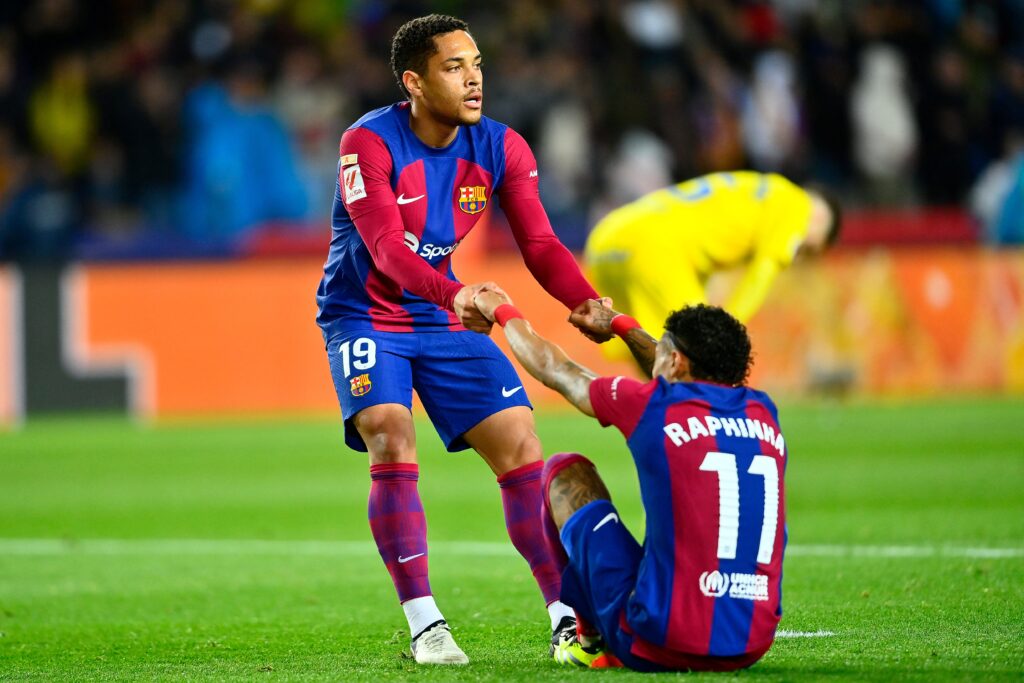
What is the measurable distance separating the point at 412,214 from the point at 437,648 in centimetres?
153

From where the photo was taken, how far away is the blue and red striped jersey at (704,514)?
4.66 meters

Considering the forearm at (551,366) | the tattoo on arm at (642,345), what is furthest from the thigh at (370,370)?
the tattoo on arm at (642,345)

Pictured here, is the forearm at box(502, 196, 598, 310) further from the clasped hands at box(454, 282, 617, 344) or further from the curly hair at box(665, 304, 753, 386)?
the curly hair at box(665, 304, 753, 386)

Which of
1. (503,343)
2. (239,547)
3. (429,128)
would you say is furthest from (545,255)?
(503,343)

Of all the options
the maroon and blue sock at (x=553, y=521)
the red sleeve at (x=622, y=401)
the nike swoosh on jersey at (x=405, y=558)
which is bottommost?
the nike swoosh on jersey at (x=405, y=558)

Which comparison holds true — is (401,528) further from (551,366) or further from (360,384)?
(551,366)

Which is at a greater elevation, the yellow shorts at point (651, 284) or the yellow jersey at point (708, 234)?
the yellow jersey at point (708, 234)

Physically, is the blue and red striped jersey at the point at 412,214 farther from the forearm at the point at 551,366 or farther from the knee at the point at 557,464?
the knee at the point at 557,464

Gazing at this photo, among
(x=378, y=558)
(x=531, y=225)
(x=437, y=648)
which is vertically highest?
(x=531, y=225)

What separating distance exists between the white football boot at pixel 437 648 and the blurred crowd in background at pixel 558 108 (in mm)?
12318

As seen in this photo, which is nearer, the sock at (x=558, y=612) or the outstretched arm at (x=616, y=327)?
the outstretched arm at (x=616, y=327)

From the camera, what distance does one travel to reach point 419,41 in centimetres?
579

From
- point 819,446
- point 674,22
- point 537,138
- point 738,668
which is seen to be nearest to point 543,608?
point 738,668

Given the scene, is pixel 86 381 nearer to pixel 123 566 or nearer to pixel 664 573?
pixel 123 566
